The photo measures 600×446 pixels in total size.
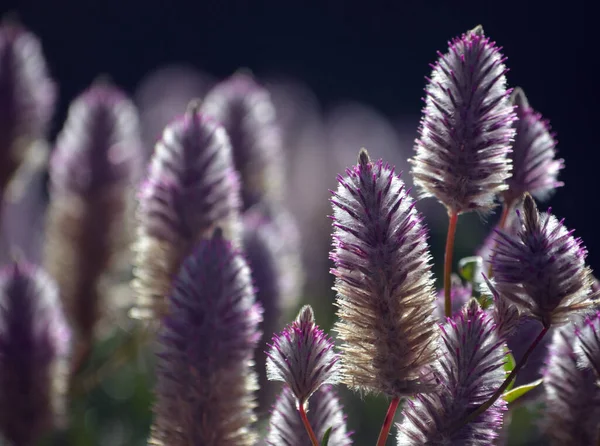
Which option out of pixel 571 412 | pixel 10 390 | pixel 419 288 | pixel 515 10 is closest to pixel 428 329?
pixel 419 288

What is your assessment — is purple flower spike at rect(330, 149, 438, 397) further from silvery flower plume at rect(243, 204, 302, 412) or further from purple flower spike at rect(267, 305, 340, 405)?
silvery flower plume at rect(243, 204, 302, 412)

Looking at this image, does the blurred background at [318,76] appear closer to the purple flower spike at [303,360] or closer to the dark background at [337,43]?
the dark background at [337,43]

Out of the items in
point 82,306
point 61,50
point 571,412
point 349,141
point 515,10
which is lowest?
point 571,412

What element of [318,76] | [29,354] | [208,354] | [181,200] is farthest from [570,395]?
[318,76]

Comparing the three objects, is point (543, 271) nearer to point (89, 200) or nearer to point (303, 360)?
point (303, 360)

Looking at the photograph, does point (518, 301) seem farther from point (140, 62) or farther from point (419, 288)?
point (140, 62)
